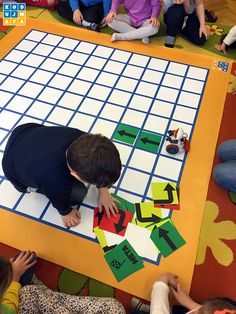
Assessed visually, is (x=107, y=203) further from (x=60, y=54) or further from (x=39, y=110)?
(x=60, y=54)

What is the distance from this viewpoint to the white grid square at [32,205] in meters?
1.29

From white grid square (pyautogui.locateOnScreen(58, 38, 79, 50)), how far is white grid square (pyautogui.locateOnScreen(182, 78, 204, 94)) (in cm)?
78

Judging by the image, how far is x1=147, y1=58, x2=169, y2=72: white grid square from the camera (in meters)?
1.92

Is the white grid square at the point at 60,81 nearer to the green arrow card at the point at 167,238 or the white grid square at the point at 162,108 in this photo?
the white grid square at the point at 162,108

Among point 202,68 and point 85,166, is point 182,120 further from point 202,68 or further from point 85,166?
point 85,166

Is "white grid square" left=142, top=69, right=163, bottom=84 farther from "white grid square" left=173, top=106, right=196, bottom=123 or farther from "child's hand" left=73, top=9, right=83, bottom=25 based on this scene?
"child's hand" left=73, top=9, right=83, bottom=25

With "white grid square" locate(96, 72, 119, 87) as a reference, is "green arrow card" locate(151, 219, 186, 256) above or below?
below

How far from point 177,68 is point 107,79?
1.47 ft

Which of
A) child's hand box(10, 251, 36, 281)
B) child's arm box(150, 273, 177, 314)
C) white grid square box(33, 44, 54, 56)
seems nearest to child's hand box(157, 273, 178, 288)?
child's arm box(150, 273, 177, 314)

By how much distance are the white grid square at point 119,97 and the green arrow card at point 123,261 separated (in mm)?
811

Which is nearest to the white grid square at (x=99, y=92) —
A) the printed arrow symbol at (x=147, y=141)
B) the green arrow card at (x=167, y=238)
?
the printed arrow symbol at (x=147, y=141)

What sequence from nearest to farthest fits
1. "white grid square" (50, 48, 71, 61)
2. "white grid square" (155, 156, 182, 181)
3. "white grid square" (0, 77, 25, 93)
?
"white grid square" (155, 156, 182, 181), "white grid square" (0, 77, 25, 93), "white grid square" (50, 48, 71, 61)

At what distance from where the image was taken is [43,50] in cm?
200

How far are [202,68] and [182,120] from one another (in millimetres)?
506
